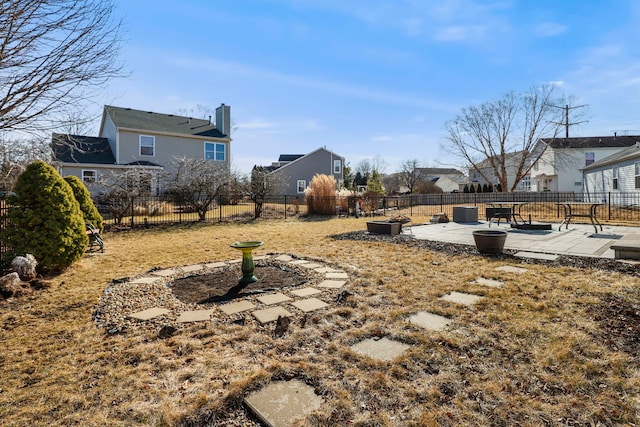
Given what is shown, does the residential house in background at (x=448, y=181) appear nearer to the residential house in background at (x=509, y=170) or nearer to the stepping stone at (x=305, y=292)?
the residential house in background at (x=509, y=170)

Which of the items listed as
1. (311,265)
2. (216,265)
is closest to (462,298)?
(311,265)

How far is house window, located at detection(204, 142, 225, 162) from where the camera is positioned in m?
23.3

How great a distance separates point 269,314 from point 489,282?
3240 millimetres

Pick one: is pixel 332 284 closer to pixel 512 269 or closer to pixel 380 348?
pixel 380 348

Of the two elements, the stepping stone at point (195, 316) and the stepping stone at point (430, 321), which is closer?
the stepping stone at point (430, 321)

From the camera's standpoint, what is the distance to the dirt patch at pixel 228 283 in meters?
4.11

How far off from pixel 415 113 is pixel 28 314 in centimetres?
2024

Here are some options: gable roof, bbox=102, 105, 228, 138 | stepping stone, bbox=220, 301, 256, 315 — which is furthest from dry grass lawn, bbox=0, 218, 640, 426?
gable roof, bbox=102, 105, 228, 138

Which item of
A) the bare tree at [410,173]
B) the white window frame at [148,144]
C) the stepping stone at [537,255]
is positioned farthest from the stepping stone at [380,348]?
the bare tree at [410,173]

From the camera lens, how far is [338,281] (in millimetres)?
4707

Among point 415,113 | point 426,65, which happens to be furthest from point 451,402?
point 415,113

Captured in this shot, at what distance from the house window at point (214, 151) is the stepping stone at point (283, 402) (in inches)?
919

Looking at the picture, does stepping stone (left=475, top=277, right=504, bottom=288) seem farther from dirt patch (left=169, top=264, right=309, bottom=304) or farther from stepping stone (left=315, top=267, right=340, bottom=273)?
dirt patch (left=169, top=264, right=309, bottom=304)

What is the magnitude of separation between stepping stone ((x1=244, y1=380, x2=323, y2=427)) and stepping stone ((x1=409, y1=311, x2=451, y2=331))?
1.50 metres
